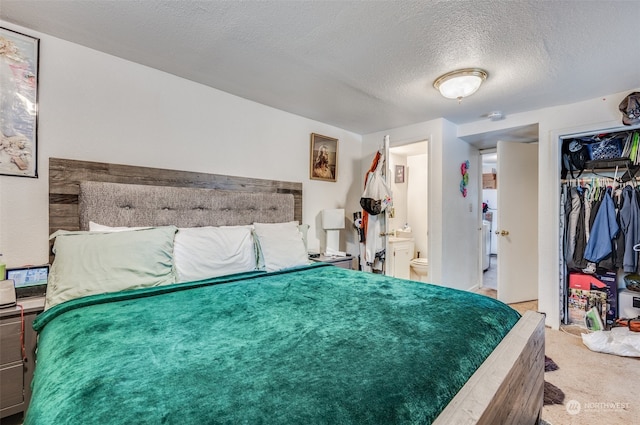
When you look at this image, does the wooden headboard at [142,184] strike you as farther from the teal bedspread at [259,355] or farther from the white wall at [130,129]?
the teal bedspread at [259,355]

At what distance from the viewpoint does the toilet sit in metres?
4.21

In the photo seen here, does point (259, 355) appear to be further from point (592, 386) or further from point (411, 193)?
point (411, 193)

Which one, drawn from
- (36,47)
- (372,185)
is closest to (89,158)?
(36,47)

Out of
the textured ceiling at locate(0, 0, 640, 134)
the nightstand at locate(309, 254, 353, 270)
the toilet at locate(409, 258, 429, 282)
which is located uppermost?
the textured ceiling at locate(0, 0, 640, 134)

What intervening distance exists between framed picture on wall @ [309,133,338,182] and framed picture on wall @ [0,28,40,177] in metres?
2.56

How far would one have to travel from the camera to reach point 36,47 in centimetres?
196

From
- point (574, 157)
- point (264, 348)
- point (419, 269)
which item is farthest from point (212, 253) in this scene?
point (574, 157)

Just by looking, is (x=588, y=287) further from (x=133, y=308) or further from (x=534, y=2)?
(x=133, y=308)

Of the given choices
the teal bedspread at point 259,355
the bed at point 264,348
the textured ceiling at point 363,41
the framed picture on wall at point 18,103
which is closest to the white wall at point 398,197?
the textured ceiling at point 363,41

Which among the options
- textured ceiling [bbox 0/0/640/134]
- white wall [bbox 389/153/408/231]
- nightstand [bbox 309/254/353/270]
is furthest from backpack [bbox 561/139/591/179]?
nightstand [bbox 309/254/353/270]

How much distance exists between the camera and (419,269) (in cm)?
432

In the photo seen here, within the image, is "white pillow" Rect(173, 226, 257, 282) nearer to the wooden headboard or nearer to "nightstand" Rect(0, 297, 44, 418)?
the wooden headboard

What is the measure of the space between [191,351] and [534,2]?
246cm

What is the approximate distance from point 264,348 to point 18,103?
7.70ft
